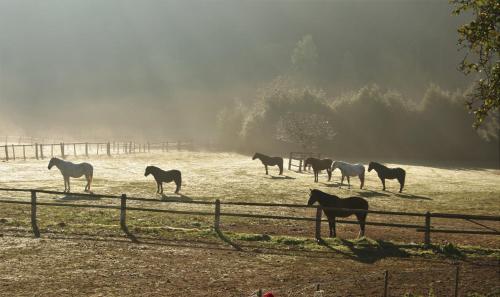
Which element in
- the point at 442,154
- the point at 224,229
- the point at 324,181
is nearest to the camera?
the point at 224,229

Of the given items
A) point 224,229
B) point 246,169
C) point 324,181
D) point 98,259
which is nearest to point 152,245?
point 98,259

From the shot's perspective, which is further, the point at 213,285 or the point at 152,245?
the point at 152,245

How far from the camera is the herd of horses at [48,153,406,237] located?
17109 millimetres

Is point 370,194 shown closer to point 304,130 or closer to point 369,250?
point 369,250

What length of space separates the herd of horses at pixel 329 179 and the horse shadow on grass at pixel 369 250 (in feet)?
2.49

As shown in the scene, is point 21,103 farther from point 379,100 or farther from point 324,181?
point 324,181

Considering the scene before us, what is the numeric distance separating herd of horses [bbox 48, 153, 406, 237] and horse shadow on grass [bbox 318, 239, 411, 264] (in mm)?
759

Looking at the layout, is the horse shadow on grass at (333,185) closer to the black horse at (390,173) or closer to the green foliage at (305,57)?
the black horse at (390,173)

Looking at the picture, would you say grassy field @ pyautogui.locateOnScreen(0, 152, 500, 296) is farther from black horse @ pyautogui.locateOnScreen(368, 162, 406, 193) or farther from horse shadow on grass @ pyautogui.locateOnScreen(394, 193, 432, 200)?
black horse @ pyautogui.locateOnScreen(368, 162, 406, 193)

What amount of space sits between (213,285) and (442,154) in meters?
67.7

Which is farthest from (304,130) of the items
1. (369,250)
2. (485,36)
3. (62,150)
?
(485,36)

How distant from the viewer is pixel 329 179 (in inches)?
1391

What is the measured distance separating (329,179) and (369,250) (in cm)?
2014

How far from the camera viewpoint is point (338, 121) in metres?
77.6
